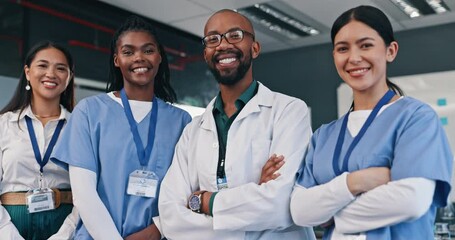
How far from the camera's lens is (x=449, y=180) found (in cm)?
125

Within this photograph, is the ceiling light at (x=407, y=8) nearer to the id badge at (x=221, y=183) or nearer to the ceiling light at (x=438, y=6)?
the ceiling light at (x=438, y=6)

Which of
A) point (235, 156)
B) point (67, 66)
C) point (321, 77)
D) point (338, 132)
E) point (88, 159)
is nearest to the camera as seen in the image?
point (338, 132)

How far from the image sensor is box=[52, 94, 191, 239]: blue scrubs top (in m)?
1.77

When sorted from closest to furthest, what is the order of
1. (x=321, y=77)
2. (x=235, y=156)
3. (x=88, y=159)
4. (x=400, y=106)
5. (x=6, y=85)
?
(x=400, y=106) → (x=235, y=156) → (x=88, y=159) → (x=6, y=85) → (x=321, y=77)

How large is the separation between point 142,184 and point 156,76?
58 centimetres

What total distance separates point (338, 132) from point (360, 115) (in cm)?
9

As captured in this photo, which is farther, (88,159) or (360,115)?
(88,159)

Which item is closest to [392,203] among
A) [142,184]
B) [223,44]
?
[223,44]

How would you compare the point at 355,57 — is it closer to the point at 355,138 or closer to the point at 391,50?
the point at 391,50

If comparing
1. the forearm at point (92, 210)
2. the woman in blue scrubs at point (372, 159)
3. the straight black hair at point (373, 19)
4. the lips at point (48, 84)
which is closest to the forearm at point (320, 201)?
the woman in blue scrubs at point (372, 159)

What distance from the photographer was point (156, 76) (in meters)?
2.15

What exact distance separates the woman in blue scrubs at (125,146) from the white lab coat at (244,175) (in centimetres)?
9

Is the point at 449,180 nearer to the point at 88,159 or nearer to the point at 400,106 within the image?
the point at 400,106

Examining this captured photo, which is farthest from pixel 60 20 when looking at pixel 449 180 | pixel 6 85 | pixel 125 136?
pixel 449 180
